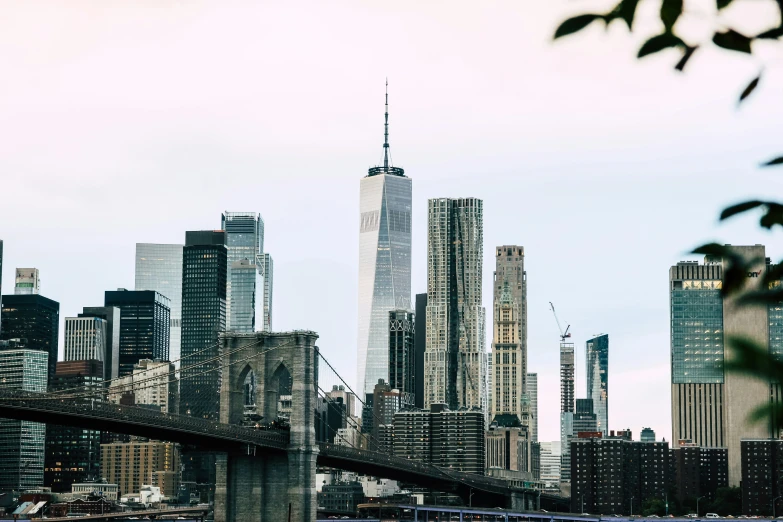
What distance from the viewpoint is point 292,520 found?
115250 millimetres

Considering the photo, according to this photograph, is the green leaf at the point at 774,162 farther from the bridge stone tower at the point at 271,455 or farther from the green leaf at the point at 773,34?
the bridge stone tower at the point at 271,455

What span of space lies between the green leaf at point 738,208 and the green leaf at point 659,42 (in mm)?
487

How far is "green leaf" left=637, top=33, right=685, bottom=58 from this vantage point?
4.07m

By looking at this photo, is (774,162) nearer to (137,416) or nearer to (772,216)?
(772,216)

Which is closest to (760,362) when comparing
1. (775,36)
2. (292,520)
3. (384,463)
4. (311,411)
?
(775,36)

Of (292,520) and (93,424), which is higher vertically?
(93,424)

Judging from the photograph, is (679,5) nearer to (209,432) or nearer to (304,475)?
(209,432)

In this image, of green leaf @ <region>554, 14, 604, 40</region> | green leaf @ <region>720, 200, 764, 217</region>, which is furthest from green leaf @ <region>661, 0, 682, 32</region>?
green leaf @ <region>720, 200, 764, 217</region>

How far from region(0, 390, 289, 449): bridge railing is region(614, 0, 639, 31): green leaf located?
3902 inches

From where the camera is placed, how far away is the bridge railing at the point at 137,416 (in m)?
101

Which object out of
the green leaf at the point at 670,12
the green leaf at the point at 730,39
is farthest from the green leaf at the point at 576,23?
the green leaf at the point at 730,39

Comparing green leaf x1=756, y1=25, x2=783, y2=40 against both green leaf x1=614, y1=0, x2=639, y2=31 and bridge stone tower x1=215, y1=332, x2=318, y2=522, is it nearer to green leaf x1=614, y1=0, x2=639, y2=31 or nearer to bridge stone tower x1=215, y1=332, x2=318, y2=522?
green leaf x1=614, y1=0, x2=639, y2=31

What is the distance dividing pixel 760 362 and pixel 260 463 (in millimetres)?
117697

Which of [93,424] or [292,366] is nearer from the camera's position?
[93,424]
